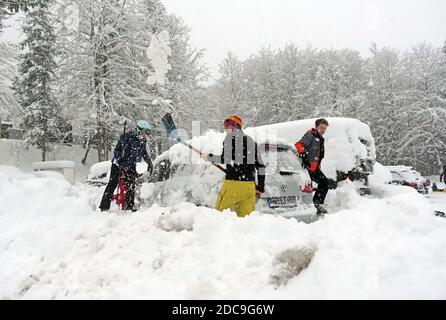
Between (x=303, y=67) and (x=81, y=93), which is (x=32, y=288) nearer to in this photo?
(x=81, y=93)

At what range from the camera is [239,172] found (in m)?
4.78

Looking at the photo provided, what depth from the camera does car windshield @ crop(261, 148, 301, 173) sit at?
17.5ft

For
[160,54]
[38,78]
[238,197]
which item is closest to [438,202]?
[238,197]

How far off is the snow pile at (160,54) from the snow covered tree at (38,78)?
5880 mm

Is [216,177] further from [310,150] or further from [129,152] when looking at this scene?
[129,152]

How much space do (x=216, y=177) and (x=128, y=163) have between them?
202cm

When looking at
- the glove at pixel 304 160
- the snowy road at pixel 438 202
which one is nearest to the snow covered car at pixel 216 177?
the glove at pixel 304 160

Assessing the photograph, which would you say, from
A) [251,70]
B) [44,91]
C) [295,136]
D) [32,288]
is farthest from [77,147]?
[32,288]

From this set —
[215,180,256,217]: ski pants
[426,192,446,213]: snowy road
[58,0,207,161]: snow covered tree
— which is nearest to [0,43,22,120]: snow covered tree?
[58,0,207,161]: snow covered tree


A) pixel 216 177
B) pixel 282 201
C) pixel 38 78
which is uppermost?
pixel 38 78

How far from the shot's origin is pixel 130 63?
23.0 meters

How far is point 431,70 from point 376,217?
38.5 m

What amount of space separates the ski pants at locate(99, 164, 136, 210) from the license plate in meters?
2.61

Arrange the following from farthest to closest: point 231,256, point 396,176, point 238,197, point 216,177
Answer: point 396,176, point 216,177, point 238,197, point 231,256
